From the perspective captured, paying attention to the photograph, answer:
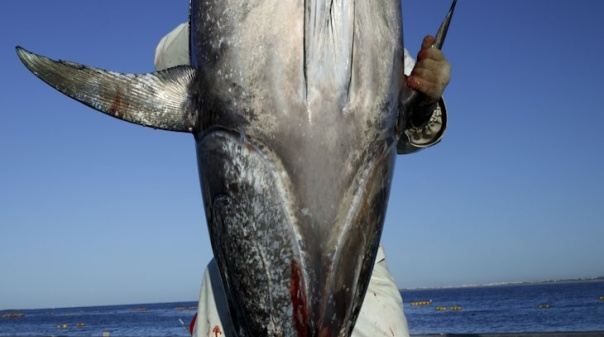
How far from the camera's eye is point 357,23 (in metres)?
2.02

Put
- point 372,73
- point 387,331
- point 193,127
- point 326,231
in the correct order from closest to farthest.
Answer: point 326,231
point 372,73
point 193,127
point 387,331

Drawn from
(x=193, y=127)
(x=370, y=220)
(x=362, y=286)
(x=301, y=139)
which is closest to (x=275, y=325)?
(x=362, y=286)

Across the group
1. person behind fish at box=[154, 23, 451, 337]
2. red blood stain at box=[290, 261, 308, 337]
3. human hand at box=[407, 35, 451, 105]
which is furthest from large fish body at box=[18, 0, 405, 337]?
person behind fish at box=[154, 23, 451, 337]

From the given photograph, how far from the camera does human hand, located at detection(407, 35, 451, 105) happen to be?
2230 mm

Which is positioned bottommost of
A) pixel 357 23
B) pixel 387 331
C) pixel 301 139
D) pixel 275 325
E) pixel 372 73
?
pixel 387 331

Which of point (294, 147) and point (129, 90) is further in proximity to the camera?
point (129, 90)

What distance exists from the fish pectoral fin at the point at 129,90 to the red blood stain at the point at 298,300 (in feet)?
1.95

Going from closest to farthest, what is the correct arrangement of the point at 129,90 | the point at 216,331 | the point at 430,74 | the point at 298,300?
the point at 298,300, the point at 129,90, the point at 430,74, the point at 216,331

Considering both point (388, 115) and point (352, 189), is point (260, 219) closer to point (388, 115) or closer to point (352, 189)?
point (352, 189)

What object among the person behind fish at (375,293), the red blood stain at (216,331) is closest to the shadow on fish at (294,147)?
the person behind fish at (375,293)

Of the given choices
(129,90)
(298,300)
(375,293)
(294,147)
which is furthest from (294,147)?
(375,293)

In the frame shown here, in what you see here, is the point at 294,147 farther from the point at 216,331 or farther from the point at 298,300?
the point at 216,331

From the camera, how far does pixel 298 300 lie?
187 centimetres

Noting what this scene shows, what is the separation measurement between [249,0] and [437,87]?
698 millimetres
